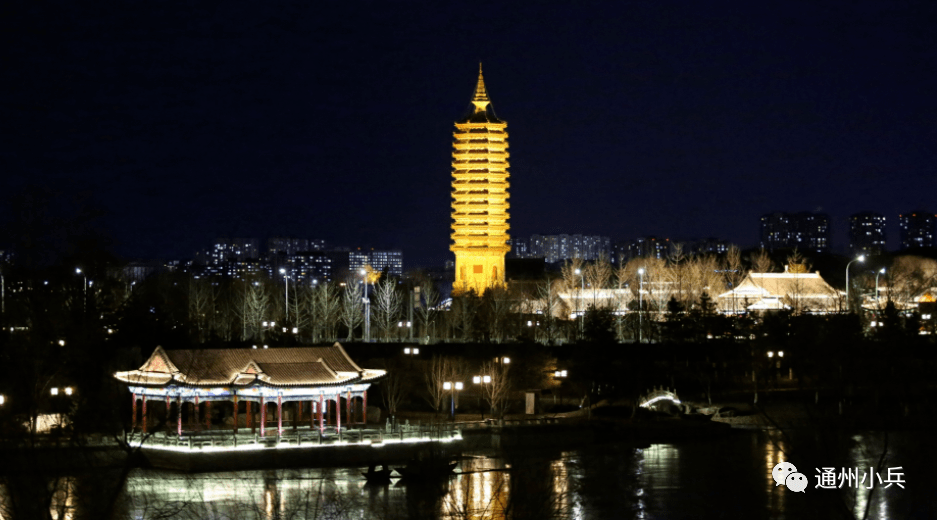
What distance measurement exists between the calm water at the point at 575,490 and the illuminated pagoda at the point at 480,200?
146 feet

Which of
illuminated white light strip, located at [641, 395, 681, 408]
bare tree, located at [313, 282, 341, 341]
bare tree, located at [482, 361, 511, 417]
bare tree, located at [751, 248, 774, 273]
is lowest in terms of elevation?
illuminated white light strip, located at [641, 395, 681, 408]

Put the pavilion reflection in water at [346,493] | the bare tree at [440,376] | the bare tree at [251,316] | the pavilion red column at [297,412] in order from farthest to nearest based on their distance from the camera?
the bare tree at [251,316] < the bare tree at [440,376] < the pavilion red column at [297,412] < the pavilion reflection in water at [346,493]

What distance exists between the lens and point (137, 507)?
2689cm

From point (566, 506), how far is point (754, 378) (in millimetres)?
26107

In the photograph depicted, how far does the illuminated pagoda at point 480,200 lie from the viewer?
8181 centimetres

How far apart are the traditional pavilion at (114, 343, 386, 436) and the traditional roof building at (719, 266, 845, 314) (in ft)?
133

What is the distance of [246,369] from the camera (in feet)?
118

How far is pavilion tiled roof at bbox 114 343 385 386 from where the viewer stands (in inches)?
1394

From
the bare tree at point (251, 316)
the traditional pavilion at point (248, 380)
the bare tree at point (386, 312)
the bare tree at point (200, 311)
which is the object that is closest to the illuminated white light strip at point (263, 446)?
the traditional pavilion at point (248, 380)

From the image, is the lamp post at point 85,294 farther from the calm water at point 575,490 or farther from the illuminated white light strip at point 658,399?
the illuminated white light strip at point 658,399

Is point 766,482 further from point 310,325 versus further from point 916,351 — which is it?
point 310,325

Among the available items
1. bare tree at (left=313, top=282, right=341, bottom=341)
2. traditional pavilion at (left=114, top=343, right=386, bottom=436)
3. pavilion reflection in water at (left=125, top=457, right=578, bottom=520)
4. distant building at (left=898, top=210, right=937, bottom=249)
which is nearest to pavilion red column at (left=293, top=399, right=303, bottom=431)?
traditional pavilion at (left=114, top=343, right=386, bottom=436)

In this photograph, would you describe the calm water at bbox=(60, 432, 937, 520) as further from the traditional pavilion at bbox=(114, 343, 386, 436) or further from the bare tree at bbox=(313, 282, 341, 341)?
the bare tree at bbox=(313, 282, 341, 341)

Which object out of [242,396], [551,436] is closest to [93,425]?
[242,396]
